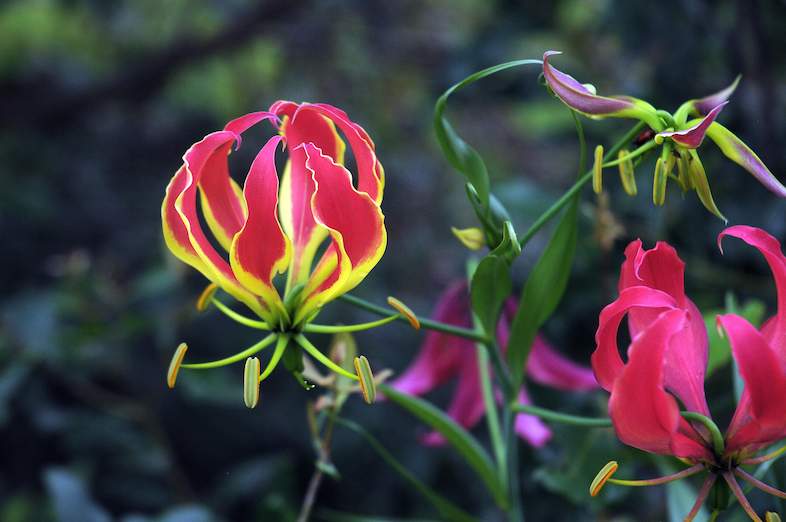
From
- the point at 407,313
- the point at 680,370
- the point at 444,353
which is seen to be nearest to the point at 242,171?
the point at 444,353

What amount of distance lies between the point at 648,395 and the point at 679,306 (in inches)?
3.9

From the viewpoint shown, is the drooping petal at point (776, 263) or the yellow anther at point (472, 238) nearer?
the drooping petal at point (776, 263)

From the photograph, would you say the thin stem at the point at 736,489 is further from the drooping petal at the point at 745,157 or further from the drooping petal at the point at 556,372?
the drooping petal at the point at 556,372

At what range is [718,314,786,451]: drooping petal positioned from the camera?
62cm

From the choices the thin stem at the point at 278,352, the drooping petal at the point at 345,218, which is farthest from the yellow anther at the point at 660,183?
the thin stem at the point at 278,352

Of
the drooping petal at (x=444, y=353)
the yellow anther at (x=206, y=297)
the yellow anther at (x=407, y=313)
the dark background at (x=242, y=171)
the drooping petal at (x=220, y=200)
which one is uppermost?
the drooping petal at (x=220, y=200)

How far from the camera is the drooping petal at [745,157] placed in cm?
66

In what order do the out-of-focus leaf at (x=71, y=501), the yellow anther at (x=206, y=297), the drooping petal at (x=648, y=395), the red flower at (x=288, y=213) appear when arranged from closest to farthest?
1. the drooping petal at (x=648, y=395)
2. the red flower at (x=288, y=213)
3. the yellow anther at (x=206, y=297)
4. the out-of-focus leaf at (x=71, y=501)

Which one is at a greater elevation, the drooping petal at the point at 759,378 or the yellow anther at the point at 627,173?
the yellow anther at the point at 627,173

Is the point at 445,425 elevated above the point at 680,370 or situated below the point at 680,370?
below

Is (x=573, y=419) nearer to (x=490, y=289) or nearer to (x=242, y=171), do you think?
(x=490, y=289)

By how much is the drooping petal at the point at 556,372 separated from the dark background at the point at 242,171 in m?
0.06

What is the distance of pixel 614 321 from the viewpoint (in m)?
0.67

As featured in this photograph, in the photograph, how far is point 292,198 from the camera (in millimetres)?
837
